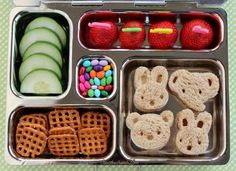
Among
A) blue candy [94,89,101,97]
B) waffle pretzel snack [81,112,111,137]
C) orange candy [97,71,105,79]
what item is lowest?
waffle pretzel snack [81,112,111,137]

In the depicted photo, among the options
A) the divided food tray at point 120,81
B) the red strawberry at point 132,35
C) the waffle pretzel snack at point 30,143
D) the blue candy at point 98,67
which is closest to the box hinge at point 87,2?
the divided food tray at point 120,81

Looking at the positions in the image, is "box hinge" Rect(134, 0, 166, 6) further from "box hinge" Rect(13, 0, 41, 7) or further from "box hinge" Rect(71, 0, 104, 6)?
"box hinge" Rect(13, 0, 41, 7)

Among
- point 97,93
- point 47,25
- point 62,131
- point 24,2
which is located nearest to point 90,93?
point 97,93

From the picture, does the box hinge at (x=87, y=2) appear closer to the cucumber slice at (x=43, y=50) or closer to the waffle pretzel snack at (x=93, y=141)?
the cucumber slice at (x=43, y=50)

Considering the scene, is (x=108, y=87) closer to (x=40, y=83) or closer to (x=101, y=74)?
(x=101, y=74)

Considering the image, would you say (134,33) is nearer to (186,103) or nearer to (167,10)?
(167,10)

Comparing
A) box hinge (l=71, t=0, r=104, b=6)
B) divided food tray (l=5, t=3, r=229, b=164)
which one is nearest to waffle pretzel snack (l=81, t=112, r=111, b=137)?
divided food tray (l=5, t=3, r=229, b=164)

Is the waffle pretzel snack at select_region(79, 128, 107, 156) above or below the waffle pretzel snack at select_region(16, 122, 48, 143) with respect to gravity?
below
